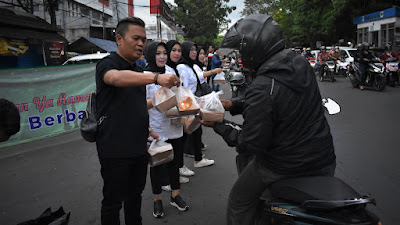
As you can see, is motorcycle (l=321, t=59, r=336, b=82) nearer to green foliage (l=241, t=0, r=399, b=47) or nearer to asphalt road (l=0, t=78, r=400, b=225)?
asphalt road (l=0, t=78, r=400, b=225)

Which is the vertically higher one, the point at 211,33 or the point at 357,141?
the point at 211,33

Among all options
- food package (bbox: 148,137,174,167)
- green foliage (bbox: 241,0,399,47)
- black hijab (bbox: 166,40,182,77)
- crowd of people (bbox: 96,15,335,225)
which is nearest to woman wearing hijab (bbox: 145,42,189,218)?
black hijab (bbox: 166,40,182,77)

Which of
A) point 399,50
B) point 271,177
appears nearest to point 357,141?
point 271,177

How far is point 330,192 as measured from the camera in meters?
1.75

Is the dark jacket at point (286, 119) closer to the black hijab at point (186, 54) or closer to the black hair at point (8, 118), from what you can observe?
the black hair at point (8, 118)

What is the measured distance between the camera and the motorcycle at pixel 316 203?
167 centimetres

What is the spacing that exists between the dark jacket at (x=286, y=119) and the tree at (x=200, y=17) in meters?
44.2

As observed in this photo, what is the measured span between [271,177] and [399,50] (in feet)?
51.8

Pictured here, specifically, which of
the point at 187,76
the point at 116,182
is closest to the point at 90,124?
the point at 116,182

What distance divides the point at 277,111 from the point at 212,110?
66 cm

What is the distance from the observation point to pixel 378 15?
946 inches

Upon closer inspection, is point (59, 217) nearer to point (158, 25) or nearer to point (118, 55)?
point (118, 55)

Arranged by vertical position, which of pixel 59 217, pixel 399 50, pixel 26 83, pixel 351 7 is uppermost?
pixel 351 7

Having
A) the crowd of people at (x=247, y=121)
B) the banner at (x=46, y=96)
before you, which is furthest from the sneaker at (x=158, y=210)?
the banner at (x=46, y=96)
